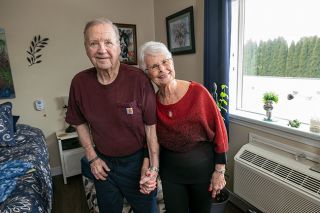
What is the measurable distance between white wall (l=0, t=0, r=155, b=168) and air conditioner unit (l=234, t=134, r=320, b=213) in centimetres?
233

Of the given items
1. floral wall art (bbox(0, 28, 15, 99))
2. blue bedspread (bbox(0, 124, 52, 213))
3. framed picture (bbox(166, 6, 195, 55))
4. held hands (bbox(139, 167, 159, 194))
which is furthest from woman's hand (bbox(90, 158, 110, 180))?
floral wall art (bbox(0, 28, 15, 99))

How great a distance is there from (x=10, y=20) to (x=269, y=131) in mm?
2999

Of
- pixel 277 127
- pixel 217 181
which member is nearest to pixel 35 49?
pixel 217 181

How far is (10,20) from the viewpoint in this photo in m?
2.60

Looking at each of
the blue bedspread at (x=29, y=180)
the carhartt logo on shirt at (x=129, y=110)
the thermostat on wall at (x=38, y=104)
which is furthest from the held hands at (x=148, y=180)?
the thermostat on wall at (x=38, y=104)

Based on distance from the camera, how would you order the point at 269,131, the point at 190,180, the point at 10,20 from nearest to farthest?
the point at 190,180, the point at 269,131, the point at 10,20

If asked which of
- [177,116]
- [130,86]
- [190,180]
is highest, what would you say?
[130,86]

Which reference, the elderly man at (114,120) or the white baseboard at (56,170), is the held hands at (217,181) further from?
the white baseboard at (56,170)

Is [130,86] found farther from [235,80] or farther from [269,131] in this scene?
[235,80]

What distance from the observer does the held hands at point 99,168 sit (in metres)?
1.13

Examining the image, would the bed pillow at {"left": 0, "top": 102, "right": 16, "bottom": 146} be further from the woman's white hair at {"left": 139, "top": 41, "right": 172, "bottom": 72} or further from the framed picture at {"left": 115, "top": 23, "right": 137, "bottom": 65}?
the woman's white hair at {"left": 139, "top": 41, "right": 172, "bottom": 72}

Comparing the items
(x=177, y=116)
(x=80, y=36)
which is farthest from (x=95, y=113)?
(x=80, y=36)

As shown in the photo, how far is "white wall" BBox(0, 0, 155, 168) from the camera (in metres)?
2.64

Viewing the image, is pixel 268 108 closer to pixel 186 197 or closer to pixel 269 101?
pixel 269 101
